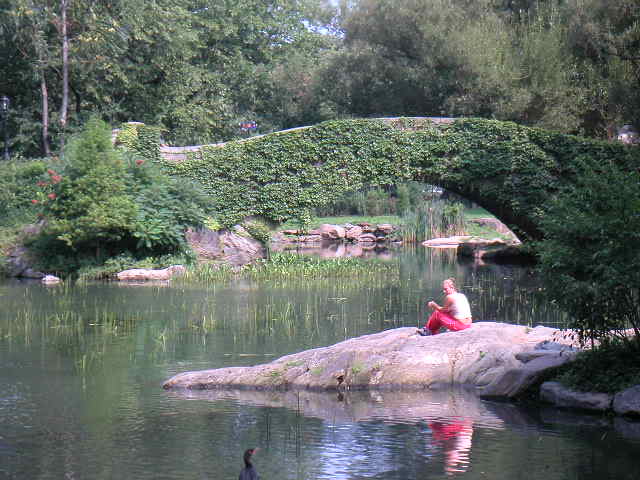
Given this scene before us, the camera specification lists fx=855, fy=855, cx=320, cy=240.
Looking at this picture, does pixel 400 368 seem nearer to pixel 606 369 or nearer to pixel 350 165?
pixel 606 369

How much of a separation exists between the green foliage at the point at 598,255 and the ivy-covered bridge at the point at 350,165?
15.8m

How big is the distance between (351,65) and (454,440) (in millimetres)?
31322

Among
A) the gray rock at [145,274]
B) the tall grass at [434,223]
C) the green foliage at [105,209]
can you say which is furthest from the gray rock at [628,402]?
the tall grass at [434,223]

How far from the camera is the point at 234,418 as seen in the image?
8.58m

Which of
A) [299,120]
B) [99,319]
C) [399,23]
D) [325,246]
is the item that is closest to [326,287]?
[99,319]

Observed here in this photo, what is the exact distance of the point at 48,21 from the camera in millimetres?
30969

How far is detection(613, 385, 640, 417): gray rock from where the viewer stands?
8.55 meters

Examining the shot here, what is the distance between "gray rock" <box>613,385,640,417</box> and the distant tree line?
18862 mm

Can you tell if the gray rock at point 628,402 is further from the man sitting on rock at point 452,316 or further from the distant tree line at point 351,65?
the distant tree line at point 351,65

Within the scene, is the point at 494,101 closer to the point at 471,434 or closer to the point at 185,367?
the point at 185,367

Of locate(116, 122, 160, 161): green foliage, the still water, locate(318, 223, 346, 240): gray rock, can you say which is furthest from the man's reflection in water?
locate(318, 223, 346, 240): gray rock

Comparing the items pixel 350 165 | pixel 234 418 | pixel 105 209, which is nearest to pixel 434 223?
pixel 350 165

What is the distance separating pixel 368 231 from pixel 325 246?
3868mm

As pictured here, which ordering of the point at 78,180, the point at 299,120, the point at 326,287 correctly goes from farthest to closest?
the point at 299,120 → the point at 78,180 → the point at 326,287
